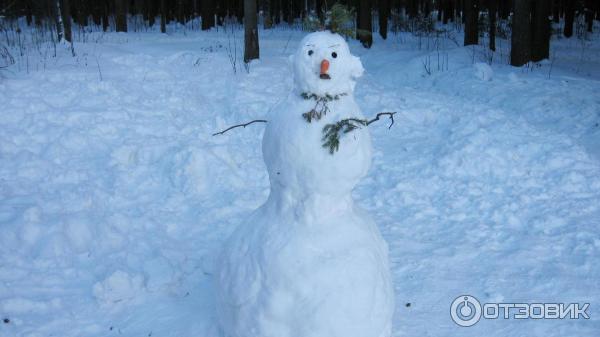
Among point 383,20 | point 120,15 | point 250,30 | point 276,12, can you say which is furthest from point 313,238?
point 276,12

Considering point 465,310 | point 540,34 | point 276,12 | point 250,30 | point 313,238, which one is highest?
point 276,12

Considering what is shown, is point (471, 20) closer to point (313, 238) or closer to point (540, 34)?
point (540, 34)

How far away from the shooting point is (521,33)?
10008 millimetres

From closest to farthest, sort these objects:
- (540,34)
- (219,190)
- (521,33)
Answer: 1. (219,190)
2. (521,33)
3. (540,34)

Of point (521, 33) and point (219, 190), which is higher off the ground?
point (521, 33)

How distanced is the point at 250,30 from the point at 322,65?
731 centimetres

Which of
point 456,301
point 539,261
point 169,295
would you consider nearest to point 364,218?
point 456,301

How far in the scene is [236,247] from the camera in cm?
295

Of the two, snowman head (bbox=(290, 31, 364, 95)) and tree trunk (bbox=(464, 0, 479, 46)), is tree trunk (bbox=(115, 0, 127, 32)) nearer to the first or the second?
tree trunk (bbox=(464, 0, 479, 46))

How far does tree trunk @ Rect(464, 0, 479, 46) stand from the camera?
484 inches

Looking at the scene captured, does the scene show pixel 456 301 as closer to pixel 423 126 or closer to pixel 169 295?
pixel 169 295

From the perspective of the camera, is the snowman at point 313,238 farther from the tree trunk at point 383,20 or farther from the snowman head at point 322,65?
the tree trunk at point 383,20

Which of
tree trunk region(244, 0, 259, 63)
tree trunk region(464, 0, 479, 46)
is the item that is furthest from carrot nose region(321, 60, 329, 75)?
tree trunk region(464, 0, 479, 46)

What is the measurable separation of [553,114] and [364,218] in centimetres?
570
